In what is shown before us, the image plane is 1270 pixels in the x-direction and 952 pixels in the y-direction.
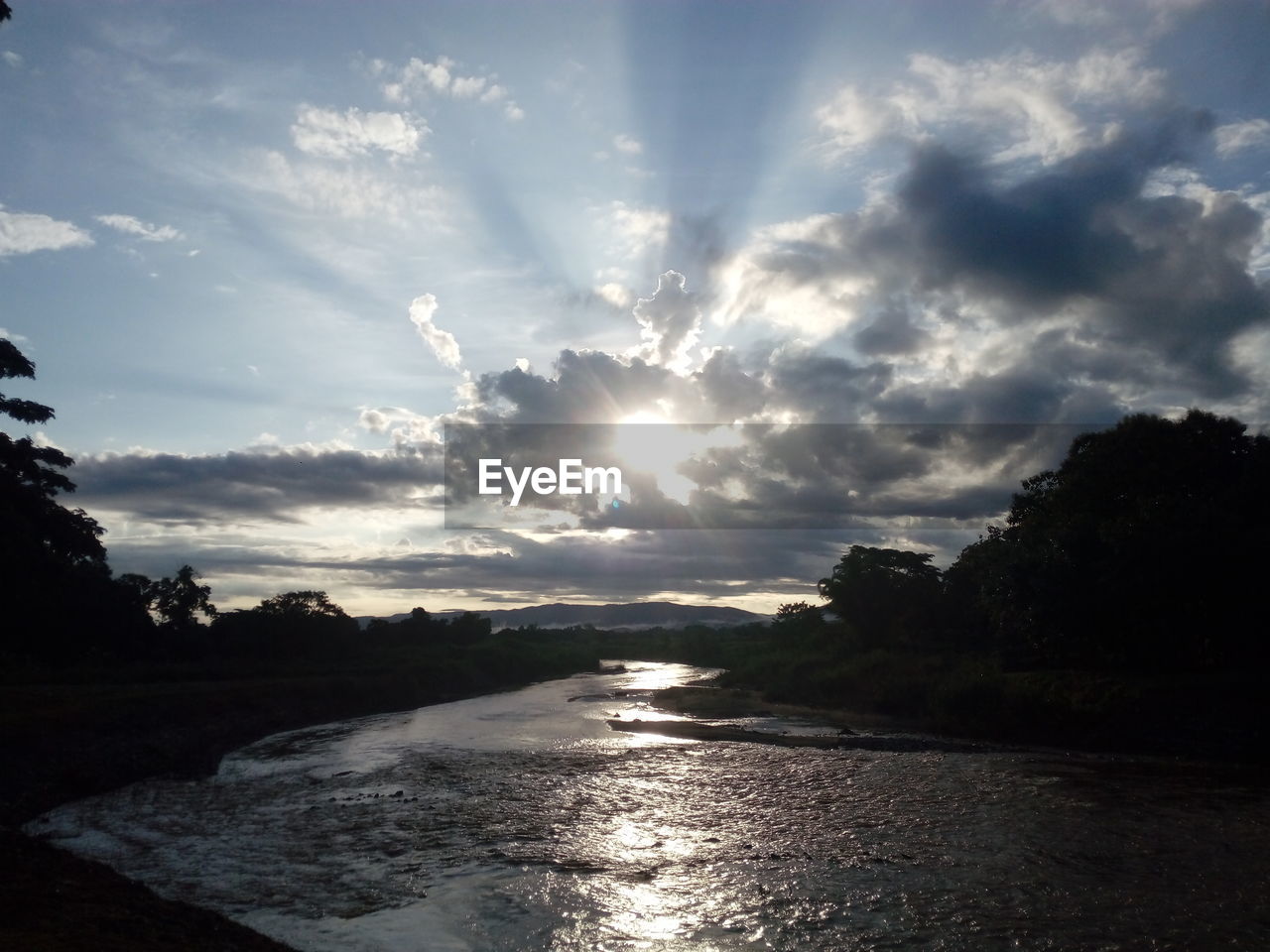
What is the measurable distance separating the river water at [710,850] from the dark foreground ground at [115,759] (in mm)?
1237

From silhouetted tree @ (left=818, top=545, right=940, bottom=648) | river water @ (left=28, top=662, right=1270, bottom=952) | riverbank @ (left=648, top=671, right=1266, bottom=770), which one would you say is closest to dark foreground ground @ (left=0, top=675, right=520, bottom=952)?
river water @ (left=28, top=662, right=1270, bottom=952)

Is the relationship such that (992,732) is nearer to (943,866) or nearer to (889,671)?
(889,671)

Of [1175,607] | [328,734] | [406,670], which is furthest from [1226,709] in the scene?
[406,670]

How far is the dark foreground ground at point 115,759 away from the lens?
9680 mm

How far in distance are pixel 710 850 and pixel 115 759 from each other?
17.2 meters

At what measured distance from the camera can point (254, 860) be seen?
51.6 feet

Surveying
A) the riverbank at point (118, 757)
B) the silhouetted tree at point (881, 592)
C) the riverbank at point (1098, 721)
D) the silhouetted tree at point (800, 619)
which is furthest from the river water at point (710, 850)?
the silhouetted tree at point (800, 619)

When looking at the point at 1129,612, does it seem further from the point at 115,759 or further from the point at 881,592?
the point at 115,759

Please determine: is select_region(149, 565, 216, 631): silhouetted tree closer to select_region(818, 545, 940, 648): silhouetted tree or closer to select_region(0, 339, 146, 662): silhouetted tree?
select_region(0, 339, 146, 662): silhouetted tree

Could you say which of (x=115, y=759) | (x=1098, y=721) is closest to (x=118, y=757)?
(x=115, y=759)

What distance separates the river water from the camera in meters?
12.3

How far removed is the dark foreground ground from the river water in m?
1.24

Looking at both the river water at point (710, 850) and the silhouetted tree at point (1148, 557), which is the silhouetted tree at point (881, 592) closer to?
the silhouetted tree at point (1148, 557)

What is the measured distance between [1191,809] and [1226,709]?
9.32 m
